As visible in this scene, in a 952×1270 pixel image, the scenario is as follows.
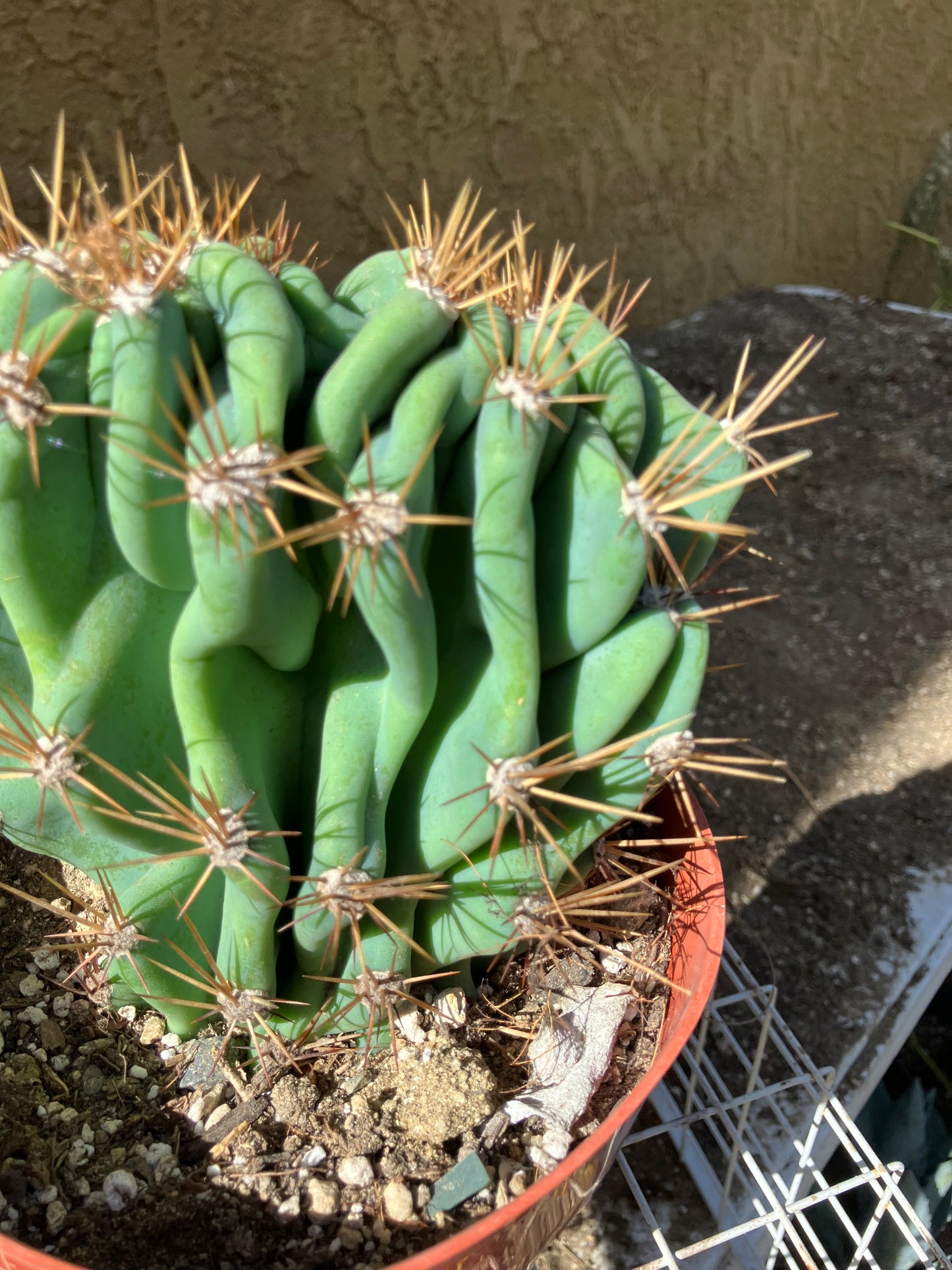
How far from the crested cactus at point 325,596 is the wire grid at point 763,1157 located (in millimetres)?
337

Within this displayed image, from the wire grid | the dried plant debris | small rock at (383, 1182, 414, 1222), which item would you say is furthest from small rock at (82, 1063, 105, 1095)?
the wire grid

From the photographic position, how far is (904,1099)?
3.97ft

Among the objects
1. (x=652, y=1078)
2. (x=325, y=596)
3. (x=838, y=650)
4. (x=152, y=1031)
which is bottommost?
(x=838, y=650)

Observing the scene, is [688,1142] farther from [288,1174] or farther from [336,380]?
[336,380]

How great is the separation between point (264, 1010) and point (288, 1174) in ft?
0.36

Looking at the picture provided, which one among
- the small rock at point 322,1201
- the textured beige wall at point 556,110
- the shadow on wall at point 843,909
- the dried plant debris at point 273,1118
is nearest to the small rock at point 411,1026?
the dried plant debris at point 273,1118

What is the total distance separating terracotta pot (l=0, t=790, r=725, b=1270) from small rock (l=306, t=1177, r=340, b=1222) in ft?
0.33

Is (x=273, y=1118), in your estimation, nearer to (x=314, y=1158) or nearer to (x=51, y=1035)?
(x=314, y=1158)

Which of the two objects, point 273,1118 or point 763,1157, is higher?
point 273,1118

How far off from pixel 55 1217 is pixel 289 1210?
6.1 inches

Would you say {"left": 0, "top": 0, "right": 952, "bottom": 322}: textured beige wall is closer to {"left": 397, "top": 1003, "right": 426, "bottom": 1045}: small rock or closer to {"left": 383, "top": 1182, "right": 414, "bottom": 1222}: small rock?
{"left": 397, "top": 1003, "right": 426, "bottom": 1045}: small rock

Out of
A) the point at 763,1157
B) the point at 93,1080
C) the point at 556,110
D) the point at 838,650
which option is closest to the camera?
the point at 93,1080

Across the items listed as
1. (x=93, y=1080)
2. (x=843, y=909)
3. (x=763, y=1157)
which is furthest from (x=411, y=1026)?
(x=843, y=909)

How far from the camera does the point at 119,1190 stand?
68cm
